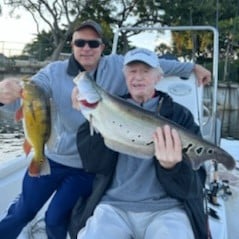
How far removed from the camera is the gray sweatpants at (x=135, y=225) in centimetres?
289

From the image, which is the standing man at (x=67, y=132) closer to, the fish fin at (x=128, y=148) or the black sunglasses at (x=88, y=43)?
the black sunglasses at (x=88, y=43)

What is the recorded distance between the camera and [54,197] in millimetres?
3582

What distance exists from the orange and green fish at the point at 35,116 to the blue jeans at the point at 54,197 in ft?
2.05

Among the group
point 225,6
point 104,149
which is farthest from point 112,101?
point 225,6

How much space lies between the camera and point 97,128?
2.65 m

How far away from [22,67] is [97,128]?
32.2 m

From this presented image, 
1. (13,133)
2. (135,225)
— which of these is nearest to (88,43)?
(135,225)

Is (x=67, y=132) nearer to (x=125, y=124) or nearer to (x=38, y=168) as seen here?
(x=38, y=168)

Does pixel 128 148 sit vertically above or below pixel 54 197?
above

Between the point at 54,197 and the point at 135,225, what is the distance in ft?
2.55

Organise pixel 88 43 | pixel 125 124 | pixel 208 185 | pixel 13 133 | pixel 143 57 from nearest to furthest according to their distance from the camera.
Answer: pixel 125 124 < pixel 143 57 < pixel 88 43 < pixel 208 185 < pixel 13 133

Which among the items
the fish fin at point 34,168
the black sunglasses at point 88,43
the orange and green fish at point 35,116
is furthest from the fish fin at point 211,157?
the black sunglasses at point 88,43

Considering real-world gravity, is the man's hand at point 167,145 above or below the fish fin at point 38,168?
above

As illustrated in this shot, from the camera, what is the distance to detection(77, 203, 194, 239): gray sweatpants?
9.50 feet
